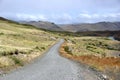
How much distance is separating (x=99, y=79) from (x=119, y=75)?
6.01 ft

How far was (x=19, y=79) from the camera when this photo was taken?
2311 cm

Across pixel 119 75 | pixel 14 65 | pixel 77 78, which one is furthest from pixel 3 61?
pixel 119 75

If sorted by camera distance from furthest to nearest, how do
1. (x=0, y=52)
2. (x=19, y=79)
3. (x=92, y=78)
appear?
(x=0, y=52)
(x=92, y=78)
(x=19, y=79)

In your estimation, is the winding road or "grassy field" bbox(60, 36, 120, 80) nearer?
the winding road

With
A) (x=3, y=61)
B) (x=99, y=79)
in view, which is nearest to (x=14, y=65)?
(x=3, y=61)

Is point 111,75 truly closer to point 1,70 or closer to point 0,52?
point 1,70

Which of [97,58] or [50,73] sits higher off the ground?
[50,73]

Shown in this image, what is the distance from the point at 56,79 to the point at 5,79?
4450mm

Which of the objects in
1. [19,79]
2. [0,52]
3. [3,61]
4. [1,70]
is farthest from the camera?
[0,52]

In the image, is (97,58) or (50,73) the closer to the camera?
(50,73)

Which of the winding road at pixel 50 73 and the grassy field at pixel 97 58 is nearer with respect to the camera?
the winding road at pixel 50 73

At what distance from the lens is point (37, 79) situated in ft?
76.3

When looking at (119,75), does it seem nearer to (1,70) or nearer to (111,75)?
(111,75)

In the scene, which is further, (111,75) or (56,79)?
(111,75)
